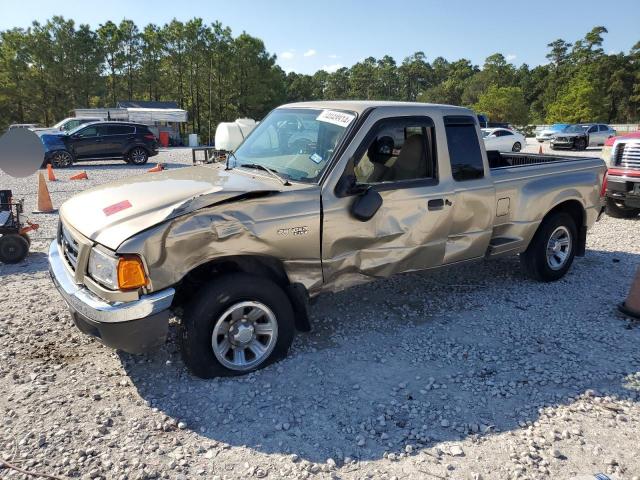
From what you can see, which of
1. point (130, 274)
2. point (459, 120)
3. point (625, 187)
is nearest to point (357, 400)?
point (130, 274)

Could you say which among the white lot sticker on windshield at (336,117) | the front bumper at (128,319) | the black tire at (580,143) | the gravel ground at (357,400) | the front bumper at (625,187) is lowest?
the gravel ground at (357,400)

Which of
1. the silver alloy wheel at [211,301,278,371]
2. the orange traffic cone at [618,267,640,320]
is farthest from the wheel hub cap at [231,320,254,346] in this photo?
the orange traffic cone at [618,267,640,320]

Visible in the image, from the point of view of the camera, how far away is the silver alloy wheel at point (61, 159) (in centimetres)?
1773

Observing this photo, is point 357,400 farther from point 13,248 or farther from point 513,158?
point 13,248

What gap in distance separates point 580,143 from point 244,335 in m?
30.7

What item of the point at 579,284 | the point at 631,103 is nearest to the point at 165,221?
the point at 579,284

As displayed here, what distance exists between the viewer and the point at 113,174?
16203mm

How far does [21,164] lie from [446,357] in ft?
19.3

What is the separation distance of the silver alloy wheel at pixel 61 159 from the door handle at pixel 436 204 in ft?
57.4

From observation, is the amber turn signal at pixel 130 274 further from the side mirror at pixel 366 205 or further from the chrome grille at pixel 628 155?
the chrome grille at pixel 628 155

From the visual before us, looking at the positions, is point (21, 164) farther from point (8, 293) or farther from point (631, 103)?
point (631, 103)

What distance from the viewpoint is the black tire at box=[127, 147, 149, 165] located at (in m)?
18.9

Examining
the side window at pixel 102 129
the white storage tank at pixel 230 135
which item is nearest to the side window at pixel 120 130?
the side window at pixel 102 129

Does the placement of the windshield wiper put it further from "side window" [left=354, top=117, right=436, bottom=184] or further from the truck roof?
the truck roof
